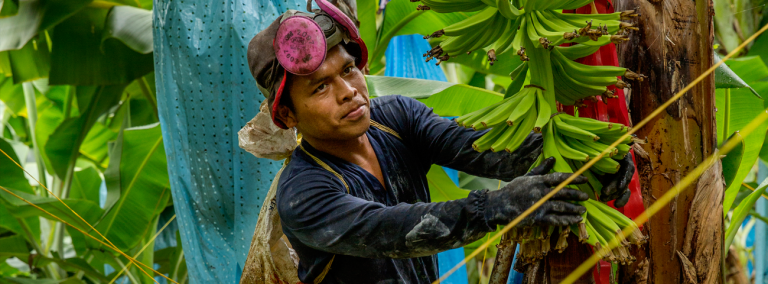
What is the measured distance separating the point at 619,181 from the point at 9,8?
2.51 metres

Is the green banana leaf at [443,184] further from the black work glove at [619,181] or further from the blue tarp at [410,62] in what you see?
the black work glove at [619,181]

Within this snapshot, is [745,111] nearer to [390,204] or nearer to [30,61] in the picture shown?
[390,204]


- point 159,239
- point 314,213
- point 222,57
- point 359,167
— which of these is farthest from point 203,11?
point 159,239

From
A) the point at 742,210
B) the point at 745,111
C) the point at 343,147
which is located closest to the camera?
the point at 343,147

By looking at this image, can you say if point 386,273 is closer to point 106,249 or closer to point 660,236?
point 660,236

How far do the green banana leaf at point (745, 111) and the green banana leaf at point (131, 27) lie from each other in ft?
6.84

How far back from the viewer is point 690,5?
3.66ft

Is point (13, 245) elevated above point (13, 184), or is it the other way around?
point (13, 184)

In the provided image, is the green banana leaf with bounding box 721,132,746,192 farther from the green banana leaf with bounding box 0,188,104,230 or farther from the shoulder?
the green banana leaf with bounding box 0,188,104,230

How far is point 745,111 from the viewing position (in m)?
1.97

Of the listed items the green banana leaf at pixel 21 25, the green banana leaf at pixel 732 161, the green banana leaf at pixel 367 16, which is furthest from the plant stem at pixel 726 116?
the green banana leaf at pixel 21 25

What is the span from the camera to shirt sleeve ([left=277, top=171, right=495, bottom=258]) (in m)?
0.97

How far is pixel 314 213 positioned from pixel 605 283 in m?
0.51

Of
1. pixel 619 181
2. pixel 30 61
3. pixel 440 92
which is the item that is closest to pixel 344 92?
pixel 619 181
